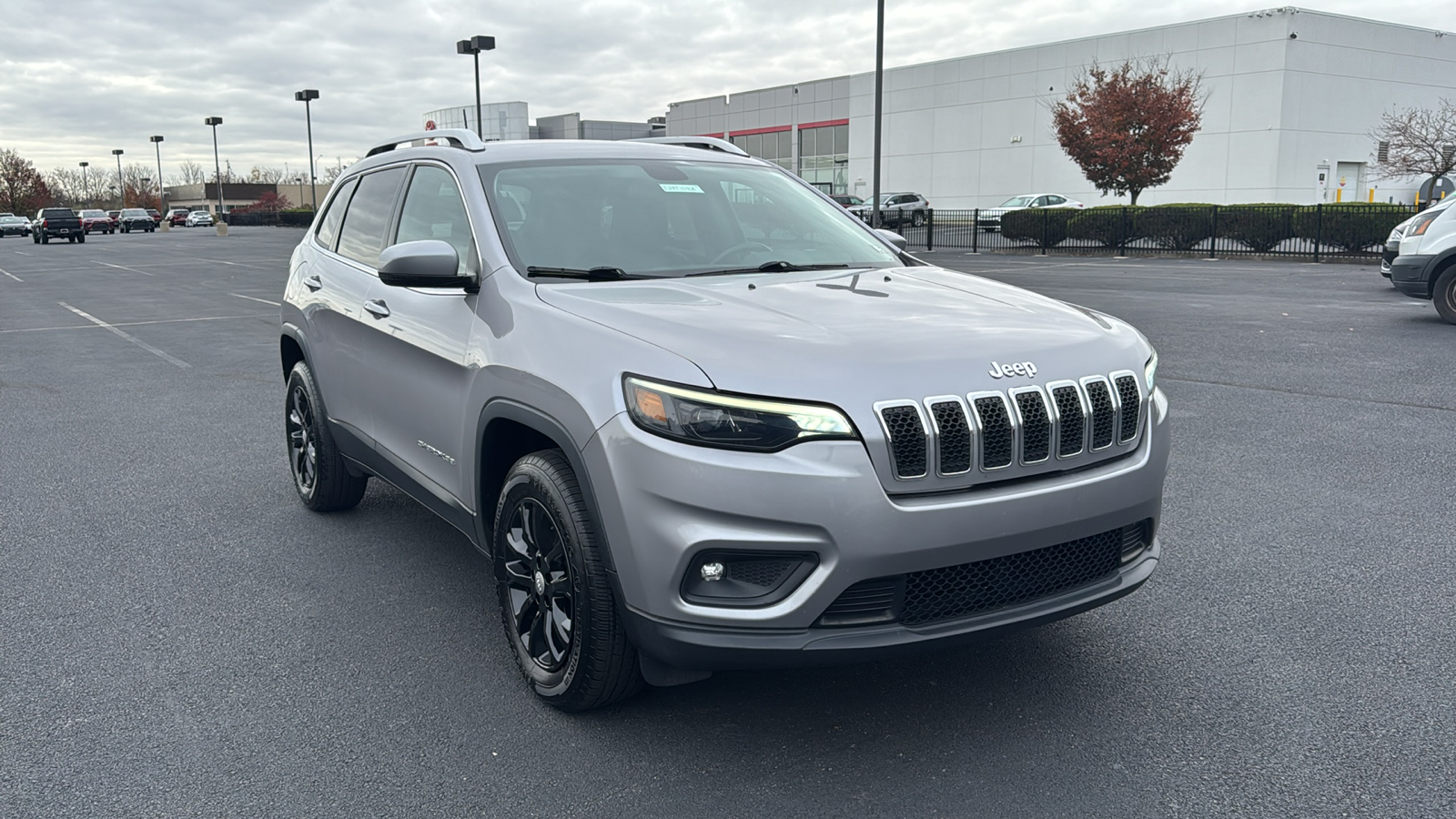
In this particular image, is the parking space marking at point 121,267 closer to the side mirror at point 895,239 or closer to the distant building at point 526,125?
the distant building at point 526,125

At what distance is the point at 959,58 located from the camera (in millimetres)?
57719

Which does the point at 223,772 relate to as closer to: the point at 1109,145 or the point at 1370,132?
the point at 1109,145

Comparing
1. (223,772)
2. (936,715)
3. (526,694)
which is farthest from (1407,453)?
(223,772)

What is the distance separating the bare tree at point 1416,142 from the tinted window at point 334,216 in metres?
37.1

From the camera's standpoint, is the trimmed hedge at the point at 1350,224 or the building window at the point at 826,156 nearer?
the trimmed hedge at the point at 1350,224

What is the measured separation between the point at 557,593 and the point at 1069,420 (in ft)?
5.15

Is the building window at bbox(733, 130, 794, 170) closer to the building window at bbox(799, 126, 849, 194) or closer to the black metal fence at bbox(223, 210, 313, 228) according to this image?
the building window at bbox(799, 126, 849, 194)

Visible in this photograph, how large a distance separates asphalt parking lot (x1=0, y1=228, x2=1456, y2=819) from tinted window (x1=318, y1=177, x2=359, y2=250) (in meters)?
1.41

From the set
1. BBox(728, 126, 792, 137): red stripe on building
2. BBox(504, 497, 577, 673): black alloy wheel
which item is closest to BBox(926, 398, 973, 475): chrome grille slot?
BBox(504, 497, 577, 673): black alloy wheel

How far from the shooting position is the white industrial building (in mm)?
46156

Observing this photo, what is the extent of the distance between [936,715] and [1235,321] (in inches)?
460

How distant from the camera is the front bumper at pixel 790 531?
2.77 m

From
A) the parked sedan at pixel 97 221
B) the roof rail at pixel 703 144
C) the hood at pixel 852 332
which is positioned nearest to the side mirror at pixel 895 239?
the roof rail at pixel 703 144

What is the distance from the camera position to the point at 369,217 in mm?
5102
